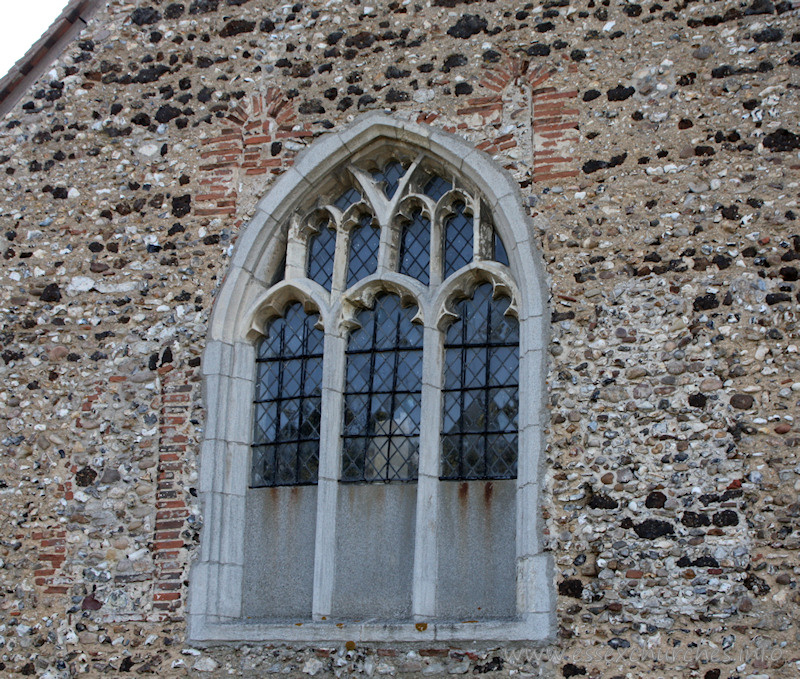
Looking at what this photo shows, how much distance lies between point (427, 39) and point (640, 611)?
14.4ft

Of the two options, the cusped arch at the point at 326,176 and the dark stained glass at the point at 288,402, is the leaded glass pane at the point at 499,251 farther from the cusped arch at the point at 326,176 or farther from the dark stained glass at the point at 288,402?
the dark stained glass at the point at 288,402

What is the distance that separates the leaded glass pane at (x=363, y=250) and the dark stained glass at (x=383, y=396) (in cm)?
26

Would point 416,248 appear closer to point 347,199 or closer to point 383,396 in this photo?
point 347,199

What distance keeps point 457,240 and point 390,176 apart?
799 mm

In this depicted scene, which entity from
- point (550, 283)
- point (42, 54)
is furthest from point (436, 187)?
point (42, 54)

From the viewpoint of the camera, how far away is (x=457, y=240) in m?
8.30

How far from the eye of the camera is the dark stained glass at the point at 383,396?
7.85m

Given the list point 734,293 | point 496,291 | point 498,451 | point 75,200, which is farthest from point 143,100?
point 734,293

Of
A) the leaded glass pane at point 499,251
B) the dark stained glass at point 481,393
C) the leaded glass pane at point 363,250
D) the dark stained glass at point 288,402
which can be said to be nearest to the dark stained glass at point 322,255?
the leaded glass pane at point 363,250

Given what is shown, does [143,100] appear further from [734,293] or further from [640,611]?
[640,611]

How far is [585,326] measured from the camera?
752 cm

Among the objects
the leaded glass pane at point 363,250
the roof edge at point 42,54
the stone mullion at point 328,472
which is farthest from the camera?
the roof edge at point 42,54

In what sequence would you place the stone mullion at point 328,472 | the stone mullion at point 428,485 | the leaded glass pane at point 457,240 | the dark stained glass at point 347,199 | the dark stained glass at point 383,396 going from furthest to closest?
the dark stained glass at point 347,199, the leaded glass pane at point 457,240, the dark stained glass at point 383,396, the stone mullion at point 328,472, the stone mullion at point 428,485

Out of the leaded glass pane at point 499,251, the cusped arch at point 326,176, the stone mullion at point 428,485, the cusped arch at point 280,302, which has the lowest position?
the stone mullion at point 428,485
